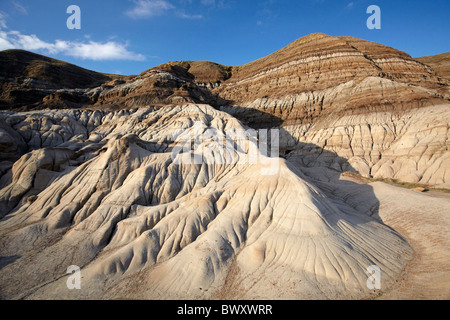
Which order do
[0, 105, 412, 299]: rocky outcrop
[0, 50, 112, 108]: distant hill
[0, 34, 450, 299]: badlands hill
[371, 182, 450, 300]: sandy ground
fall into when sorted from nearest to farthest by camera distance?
1. [371, 182, 450, 300]: sandy ground
2. [0, 105, 412, 299]: rocky outcrop
3. [0, 34, 450, 299]: badlands hill
4. [0, 50, 112, 108]: distant hill

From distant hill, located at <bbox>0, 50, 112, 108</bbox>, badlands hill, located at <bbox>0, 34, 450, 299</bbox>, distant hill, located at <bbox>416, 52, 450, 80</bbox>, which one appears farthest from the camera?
distant hill, located at <bbox>0, 50, 112, 108</bbox>

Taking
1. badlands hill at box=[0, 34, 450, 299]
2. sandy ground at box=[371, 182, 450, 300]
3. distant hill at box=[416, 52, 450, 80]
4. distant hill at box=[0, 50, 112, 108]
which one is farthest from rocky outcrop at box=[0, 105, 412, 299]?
distant hill at box=[416, 52, 450, 80]

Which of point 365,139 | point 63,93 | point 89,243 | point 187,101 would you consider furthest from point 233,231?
point 63,93

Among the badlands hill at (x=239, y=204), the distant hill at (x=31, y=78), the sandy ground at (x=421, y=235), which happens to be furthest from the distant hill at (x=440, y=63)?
the distant hill at (x=31, y=78)

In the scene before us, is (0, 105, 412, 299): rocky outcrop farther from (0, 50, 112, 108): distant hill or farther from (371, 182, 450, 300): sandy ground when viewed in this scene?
(0, 50, 112, 108): distant hill

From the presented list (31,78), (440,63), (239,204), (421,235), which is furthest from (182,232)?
(440,63)

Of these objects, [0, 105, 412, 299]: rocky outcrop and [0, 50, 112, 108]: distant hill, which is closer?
[0, 105, 412, 299]: rocky outcrop

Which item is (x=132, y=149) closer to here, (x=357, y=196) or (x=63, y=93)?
(x=357, y=196)

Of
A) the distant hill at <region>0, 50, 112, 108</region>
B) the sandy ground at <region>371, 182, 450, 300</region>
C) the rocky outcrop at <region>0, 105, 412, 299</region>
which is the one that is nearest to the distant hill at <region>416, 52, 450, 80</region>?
the sandy ground at <region>371, 182, 450, 300</region>

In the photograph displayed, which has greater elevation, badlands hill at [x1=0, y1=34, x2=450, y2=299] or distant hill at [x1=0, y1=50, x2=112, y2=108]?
distant hill at [x1=0, y1=50, x2=112, y2=108]
